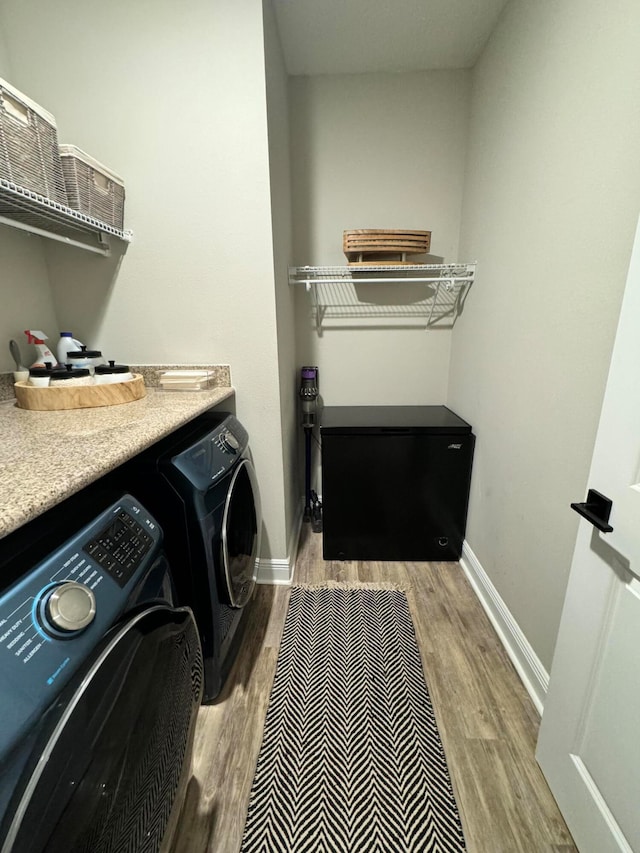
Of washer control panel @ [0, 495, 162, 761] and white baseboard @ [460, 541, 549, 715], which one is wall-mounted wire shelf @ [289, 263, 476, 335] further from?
washer control panel @ [0, 495, 162, 761]

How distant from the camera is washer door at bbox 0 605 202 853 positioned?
389mm

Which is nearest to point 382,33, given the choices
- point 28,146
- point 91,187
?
point 91,187

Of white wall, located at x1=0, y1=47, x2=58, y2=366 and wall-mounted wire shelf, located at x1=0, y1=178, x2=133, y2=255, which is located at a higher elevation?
wall-mounted wire shelf, located at x1=0, y1=178, x2=133, y2=255

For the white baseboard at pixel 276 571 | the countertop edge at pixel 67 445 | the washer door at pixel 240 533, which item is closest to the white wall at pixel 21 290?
the countertop edge at pixel 67 445

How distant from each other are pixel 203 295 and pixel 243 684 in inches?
61.6

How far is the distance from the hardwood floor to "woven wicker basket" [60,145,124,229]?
179 cm

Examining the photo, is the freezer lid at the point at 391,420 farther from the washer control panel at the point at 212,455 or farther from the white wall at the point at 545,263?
the washer control panel at the point at 212,455

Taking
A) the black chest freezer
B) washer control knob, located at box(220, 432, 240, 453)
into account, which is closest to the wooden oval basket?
washer control knob, located at box(220, 432, 240, 453)

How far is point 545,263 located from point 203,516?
4.60 feet

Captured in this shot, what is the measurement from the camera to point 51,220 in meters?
1.19

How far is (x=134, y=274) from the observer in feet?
4.78

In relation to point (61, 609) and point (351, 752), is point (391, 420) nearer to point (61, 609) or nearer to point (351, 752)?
point (351, 752)

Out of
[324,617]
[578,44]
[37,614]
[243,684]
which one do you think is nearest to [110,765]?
[37,614]

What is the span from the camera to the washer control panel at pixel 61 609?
0.39 metres
